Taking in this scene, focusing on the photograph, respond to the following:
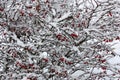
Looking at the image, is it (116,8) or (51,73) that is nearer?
(51,73)

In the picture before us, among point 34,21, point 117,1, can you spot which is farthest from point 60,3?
point 117,1

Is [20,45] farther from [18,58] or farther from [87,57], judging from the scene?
[87,57]

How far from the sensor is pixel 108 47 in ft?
17.6

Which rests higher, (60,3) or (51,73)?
(60,3)

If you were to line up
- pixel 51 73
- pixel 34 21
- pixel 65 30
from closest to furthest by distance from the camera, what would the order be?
pixel 65 30
pixel 51 73
pixel 34 21

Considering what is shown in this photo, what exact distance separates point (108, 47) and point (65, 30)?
827mm

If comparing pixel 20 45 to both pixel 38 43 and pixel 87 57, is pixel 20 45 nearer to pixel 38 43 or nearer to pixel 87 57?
pixel 38 43

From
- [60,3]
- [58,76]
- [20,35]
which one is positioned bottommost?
[58,76]

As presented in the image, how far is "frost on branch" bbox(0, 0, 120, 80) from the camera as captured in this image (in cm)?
529

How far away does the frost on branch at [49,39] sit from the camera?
17.3 ft

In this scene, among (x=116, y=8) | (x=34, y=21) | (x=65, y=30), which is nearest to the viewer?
(x=65, y=30)

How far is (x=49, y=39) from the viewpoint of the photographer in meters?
5.27

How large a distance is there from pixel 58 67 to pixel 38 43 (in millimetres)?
474

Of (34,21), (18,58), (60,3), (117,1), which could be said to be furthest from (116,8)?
(18,58)
